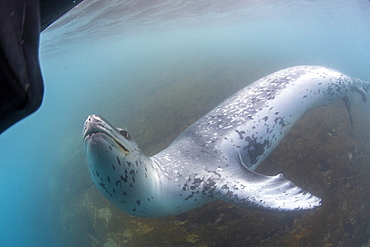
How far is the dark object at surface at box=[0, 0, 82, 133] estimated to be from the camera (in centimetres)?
45

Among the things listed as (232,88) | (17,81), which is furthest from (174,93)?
(17,81)

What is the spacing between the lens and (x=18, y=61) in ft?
1.58

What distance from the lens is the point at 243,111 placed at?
3.18 m

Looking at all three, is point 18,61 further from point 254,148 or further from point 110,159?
point 254,148

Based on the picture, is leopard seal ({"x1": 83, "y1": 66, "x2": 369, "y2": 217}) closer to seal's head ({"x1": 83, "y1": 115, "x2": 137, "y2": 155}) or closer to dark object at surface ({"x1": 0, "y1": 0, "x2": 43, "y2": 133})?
seal's head ({"x1": 83, "y1": 115, "x2": 137, "y2": 155})

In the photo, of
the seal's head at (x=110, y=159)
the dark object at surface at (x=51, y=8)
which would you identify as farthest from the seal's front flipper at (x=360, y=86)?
the dark object at surface at (x=51, y=8)

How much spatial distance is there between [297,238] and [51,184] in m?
9.02

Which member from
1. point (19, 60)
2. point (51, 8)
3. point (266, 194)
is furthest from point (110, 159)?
point (266, 194)

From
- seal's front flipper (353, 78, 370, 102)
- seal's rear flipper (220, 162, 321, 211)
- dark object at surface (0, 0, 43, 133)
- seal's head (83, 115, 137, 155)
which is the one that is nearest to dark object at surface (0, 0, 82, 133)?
dark object at surface (0, 0, 43, 133)

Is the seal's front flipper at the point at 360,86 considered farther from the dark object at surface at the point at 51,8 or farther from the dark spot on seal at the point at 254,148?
the dark object at surface at the point at 51,8

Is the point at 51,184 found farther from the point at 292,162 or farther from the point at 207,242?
the point at 292,162

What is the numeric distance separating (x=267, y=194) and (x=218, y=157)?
0.74m

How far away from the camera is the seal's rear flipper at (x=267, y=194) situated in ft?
7.38

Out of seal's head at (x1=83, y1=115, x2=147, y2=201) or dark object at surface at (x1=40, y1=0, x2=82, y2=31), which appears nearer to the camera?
dark object at surface at (x1=40, y1=0, x2=82, y2=31)
